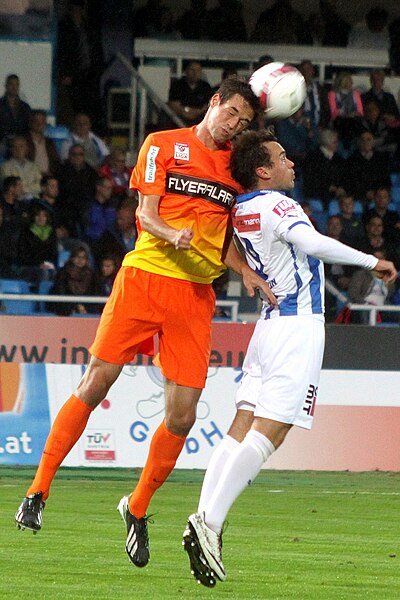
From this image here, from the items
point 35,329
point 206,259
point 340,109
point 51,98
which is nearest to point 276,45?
point 340,109

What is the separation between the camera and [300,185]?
17438 mm

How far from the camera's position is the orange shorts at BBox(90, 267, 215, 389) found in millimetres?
6457

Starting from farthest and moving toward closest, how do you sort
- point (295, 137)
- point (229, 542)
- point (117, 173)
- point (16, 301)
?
point (295, 137), point (117, 173), point (16, 301), point (229, 542)

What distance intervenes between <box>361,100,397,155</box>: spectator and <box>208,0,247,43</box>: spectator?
2205 millimetres

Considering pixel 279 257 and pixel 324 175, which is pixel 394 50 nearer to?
pixel 324 175

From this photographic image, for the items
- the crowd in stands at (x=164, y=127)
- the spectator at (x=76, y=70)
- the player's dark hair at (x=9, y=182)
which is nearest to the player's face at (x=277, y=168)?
the crowd in stands at (x=164, y=127)

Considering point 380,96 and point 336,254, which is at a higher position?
point 336,254

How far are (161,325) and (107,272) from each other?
8.42 metres

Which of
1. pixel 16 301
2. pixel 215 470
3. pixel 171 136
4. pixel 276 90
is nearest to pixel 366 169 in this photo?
pixel 16 301

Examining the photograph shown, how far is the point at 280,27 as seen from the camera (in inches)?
752

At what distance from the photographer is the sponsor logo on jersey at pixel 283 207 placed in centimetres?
606

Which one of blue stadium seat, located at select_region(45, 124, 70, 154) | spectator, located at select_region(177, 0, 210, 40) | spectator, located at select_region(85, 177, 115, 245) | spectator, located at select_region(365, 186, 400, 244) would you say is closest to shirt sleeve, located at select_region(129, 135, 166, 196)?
spectator, located at select_region(85, 177, 115, 245)

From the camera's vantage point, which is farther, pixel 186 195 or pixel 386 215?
pixel 386 215

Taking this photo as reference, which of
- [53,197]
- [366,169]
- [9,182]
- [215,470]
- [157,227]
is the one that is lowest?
[53,197]
